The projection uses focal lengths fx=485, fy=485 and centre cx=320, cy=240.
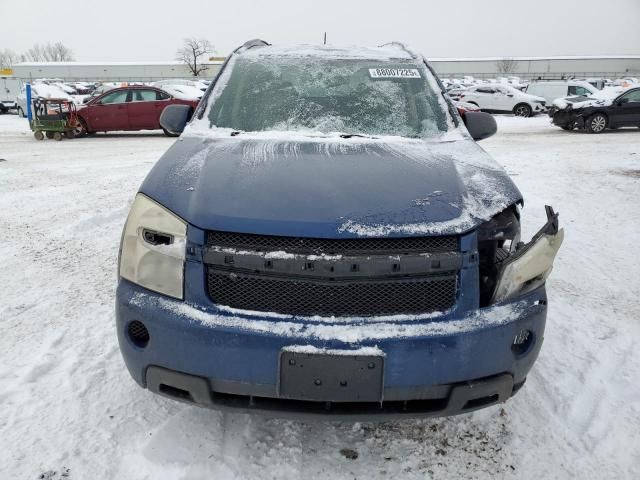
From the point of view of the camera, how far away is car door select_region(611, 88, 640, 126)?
14945 mm

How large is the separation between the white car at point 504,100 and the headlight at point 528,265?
23378 millimetres

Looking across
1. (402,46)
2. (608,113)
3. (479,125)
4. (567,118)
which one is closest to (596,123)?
(608,113)

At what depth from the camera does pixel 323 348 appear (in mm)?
1742

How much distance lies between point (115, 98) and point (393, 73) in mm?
13591

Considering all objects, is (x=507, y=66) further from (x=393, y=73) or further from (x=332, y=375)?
(x=332, y=375)

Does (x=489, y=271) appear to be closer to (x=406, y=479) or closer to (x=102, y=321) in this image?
(x=406, y=479)

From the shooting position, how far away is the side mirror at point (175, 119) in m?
3.25

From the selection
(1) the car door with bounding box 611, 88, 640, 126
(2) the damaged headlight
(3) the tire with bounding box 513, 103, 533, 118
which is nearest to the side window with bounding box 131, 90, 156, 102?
(1) the car door with bounding box 611, 88, 640, 126

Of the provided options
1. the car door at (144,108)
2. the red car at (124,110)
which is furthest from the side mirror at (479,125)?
the car door at (144,108)

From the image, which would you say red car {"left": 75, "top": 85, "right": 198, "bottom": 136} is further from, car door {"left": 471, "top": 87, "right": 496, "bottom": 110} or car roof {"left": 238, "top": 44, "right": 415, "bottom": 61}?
car door {"left": 471, "top": 87, "right": 496, "bottom": 110}

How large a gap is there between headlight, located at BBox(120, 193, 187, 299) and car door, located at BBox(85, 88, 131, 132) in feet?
46.6

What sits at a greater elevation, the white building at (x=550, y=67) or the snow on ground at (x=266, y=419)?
the white building at (x=550, y=67)

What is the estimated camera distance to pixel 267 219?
1834 mm

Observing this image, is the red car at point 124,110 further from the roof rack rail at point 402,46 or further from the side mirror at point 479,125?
the side mirror at point 479,125
